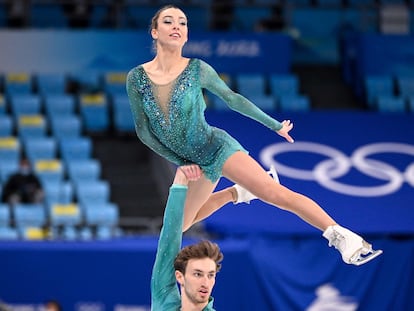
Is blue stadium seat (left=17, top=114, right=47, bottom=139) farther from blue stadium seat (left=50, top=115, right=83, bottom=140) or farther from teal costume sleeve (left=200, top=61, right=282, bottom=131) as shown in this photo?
teal costume sleeve (left=200, top=61, right=282, bottom=131)

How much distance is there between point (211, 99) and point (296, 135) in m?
2.33

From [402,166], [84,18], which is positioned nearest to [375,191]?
[402,166]

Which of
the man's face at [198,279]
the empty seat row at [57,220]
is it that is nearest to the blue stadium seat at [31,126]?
the empty seat row at [57,220]

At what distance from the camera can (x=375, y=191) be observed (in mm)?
11094

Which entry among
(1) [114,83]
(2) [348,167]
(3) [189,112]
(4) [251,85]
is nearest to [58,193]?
(1) [114,83]

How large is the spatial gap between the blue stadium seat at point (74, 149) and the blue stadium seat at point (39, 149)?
125 mm

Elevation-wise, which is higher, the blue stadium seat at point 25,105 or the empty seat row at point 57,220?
the blue stadium seat at point 25,105

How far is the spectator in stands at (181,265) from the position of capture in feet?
15.4

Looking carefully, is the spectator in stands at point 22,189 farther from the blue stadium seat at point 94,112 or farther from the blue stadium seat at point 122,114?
the blue stadium seat at point 122,114

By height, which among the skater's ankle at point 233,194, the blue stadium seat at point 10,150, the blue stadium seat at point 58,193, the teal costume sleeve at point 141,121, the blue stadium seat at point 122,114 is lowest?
the blue stadium seat at point 58,193

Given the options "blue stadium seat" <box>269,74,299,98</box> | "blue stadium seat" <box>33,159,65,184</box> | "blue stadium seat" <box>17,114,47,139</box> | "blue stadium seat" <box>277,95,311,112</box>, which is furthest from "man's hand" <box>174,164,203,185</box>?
"blue stadium seat" <box>269,74,299,98</box>

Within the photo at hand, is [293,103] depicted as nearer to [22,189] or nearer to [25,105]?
[25,105]

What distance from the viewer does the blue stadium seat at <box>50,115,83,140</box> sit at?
13398mm

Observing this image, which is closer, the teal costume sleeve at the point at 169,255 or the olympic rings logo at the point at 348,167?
the teal costume sleeve at the point at 169,255
